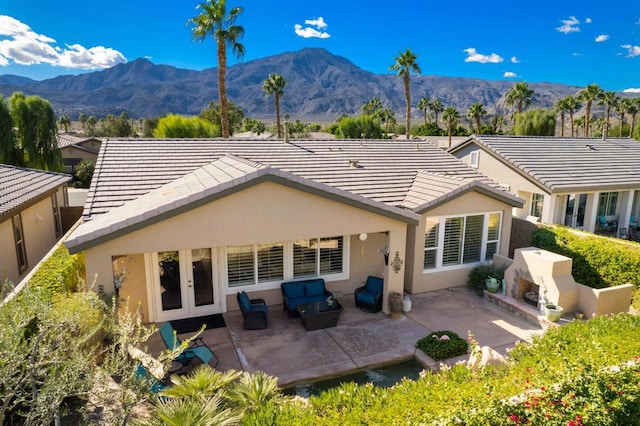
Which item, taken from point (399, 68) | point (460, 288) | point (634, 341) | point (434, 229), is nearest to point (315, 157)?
point (434, 229)

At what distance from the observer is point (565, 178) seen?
21.7m

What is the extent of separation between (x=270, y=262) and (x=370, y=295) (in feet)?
11.6

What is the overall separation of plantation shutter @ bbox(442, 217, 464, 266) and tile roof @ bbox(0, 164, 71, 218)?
1532 cm

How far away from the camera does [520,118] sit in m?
57.6

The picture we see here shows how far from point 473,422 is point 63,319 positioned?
20.3 feet

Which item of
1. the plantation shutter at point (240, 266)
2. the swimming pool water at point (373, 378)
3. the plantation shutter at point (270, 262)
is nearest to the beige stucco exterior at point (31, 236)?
the plantation shutter at point (240, 266)

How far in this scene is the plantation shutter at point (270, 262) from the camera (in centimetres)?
1335

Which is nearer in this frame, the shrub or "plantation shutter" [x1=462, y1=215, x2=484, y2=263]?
the shrub

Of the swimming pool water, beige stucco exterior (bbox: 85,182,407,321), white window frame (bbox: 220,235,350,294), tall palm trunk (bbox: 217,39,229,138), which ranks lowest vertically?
the swimming pool water

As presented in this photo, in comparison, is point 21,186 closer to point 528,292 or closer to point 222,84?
point 222,84

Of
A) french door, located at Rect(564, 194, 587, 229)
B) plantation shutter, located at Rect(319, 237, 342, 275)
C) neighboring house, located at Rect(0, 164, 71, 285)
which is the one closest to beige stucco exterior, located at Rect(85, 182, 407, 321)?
plantation shutter, located at Rect(319, 237, 342, 275)

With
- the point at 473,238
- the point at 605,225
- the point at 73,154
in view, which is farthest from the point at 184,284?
the point at 73,154

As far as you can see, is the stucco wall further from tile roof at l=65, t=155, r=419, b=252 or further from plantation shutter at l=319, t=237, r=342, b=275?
plantation shutter at l=319, t=237, r=342, b=275

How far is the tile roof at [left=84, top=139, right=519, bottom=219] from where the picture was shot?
13.9m
